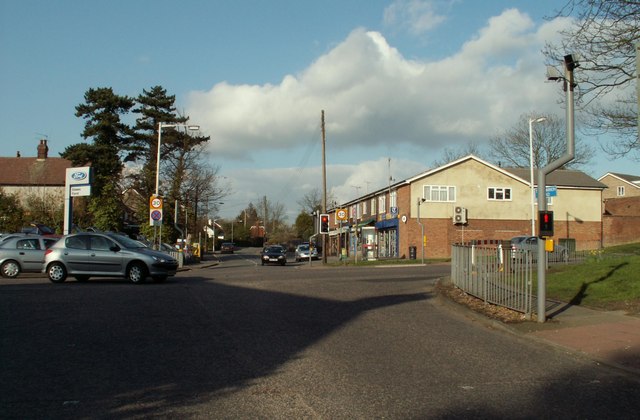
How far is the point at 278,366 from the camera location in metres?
7.77

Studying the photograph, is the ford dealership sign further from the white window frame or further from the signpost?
the white window frame

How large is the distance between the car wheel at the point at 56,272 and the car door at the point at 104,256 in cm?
96

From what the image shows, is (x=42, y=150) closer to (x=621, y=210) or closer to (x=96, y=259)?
(x=96, y=259)

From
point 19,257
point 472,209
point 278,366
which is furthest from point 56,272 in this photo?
point 472,209

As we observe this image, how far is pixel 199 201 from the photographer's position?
52.1m

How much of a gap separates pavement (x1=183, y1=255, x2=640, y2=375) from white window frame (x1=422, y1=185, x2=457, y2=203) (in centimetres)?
3519

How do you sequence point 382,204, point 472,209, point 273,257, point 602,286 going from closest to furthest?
1. point 602,286
2. point 273,257
3. point 472,209
4. point 382,204

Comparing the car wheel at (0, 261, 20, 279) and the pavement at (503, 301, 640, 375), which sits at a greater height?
the car wheel at (0, 261, 20, 279)

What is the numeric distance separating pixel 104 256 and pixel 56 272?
1635mm

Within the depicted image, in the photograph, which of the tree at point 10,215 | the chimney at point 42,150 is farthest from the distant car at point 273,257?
the chimney at point 42,150

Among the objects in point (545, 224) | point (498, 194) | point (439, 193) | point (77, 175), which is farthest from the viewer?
point (498, 194)

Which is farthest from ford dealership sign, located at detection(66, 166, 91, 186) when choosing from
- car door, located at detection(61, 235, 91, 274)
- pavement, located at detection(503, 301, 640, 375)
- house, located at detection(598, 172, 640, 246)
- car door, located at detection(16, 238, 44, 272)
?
house, located at detection(598, 172, 640, 246)

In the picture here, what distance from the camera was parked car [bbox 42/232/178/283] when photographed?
1888cm

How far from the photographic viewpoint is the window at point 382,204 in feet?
179
